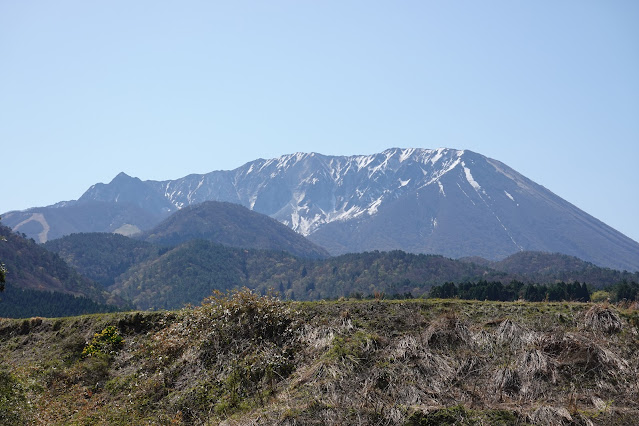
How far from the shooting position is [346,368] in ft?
52.2

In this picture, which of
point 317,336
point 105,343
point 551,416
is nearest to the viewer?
point 551,416

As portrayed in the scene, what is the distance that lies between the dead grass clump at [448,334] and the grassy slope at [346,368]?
0.04 metres

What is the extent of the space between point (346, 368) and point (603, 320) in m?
8.01

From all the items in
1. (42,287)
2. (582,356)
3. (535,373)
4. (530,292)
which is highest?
A: (582,356)

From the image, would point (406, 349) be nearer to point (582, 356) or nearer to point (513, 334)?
point (513, 334)

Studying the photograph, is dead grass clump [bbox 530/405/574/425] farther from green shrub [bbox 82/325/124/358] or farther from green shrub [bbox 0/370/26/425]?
green shrub [bbox 82/325/124/358]

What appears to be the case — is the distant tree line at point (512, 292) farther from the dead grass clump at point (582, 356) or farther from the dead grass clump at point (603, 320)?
the dead grass clump at point (582, 356)

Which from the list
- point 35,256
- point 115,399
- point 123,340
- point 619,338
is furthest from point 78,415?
point 35,256

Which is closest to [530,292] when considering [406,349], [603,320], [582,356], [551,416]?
[603,320]

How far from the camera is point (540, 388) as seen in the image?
49.4ft

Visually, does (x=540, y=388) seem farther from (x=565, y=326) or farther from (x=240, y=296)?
(x=240, y=296)

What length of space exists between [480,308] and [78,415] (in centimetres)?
1308

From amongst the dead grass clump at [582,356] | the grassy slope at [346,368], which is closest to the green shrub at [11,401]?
the grassy slope at [346,368]

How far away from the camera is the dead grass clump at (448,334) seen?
1727 centimetres
